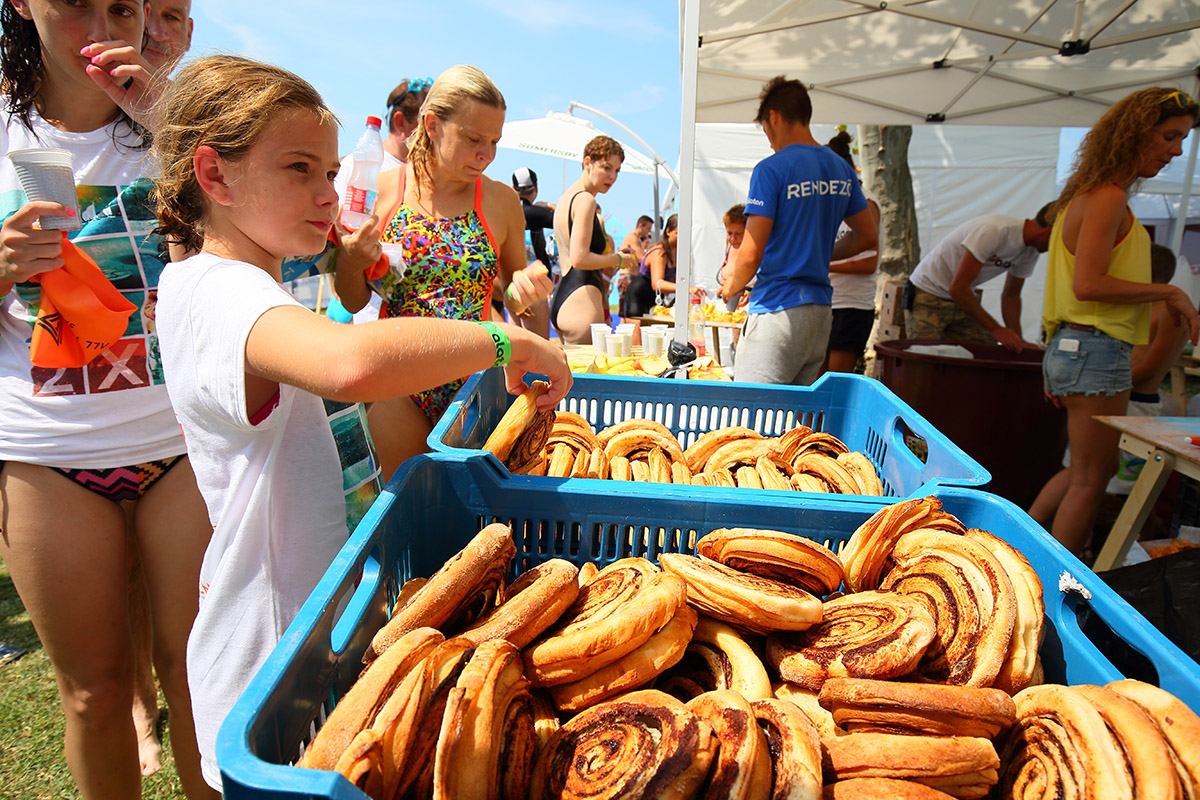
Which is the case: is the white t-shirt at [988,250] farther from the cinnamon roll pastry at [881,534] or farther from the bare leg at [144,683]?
the bare leg at [144,683]

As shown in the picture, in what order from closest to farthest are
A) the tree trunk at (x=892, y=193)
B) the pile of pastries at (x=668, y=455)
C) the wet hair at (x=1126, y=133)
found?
the pile of pastries at (x=668, y=455) → the wet hair at (x=1126, y=133) → the tree trunk at (x=892, y=193)

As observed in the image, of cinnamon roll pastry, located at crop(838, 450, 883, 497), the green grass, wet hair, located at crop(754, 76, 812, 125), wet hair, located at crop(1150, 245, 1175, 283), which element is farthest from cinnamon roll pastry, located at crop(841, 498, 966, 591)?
wet hair, located at crop(1150, 245, 1175, 283)

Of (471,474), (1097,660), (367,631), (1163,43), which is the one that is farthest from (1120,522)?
(1163,43)

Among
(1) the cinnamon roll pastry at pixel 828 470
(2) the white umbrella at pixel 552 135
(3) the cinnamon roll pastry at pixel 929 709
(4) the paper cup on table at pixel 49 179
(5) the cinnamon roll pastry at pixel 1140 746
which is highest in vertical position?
(2) the white umbrella at pixel 552 135

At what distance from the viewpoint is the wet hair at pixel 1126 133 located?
3.02m

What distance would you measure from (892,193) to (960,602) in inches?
352

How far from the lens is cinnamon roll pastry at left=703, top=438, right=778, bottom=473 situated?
1.99m

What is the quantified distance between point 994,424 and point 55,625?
4542 mm

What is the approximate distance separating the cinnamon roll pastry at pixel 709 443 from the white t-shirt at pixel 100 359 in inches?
58.3

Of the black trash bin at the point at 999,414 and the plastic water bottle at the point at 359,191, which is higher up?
the plastic water bottle at the point at 359,191

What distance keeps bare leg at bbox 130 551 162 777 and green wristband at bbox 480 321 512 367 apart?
166 cm

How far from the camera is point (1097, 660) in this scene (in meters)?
1.10

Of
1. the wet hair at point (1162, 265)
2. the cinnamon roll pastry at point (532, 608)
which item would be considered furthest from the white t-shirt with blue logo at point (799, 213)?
the wet hair at point (1162, 265)

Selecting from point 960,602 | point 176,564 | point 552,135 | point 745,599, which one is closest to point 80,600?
point 176,564
